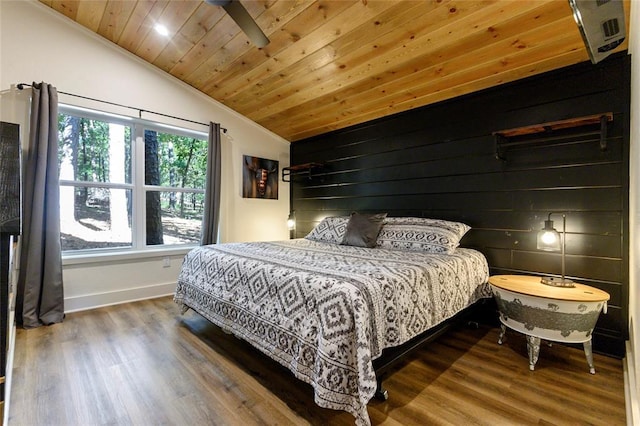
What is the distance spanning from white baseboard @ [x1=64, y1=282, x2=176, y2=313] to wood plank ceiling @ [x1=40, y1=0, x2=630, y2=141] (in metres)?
2.54

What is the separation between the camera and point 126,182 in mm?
3402

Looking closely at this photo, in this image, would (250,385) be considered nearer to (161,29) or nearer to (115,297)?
(115,297)

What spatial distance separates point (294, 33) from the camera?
250 cm

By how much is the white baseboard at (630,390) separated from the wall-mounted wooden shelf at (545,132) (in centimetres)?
143

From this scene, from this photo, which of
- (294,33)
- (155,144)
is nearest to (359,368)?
(294,33)

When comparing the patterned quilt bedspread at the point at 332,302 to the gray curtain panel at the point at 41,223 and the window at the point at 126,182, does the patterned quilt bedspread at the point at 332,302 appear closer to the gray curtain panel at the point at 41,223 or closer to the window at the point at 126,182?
the gray curtain panel at the point at 41,223

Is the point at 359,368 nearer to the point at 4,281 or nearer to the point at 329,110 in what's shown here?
the point at 4,281

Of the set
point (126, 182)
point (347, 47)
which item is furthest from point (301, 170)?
point (126, 182)

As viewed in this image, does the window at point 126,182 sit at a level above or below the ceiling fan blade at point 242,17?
below

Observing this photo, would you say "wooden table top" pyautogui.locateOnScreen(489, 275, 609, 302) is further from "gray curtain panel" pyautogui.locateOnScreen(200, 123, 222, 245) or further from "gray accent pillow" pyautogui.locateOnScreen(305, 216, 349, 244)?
"gray curtain panel" pyautogui.locateOnScreen(200, 123, 222, 245)

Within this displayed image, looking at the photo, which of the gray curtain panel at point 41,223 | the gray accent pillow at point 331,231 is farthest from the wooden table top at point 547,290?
the gray curtain panel at point 41,223

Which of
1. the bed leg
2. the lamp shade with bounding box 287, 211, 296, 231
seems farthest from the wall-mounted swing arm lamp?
the lamp shade with bounding box 287, 211, 296, 231

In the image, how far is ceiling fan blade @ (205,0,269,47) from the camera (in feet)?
5.32

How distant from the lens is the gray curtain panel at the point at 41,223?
8.41ft
